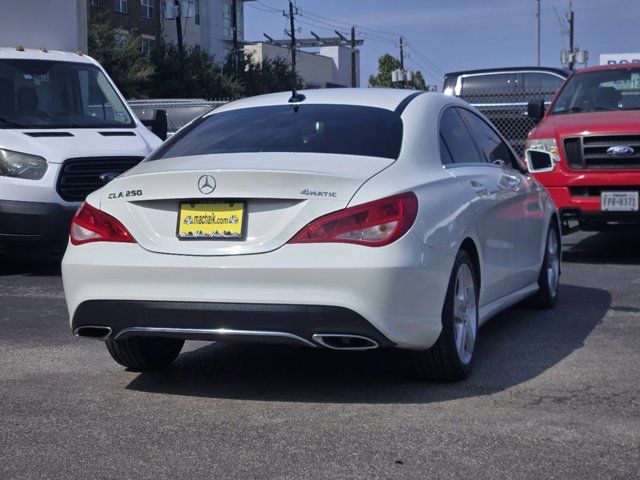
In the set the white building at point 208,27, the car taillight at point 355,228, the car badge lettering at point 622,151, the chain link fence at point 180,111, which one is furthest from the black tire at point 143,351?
the white building at point 208,27

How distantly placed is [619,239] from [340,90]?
820 centimetres

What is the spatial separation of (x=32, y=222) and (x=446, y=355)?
5.81m

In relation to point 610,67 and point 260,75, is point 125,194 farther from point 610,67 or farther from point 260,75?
point 260,75

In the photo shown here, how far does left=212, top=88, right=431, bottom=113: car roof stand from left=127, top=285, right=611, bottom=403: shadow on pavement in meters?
1.42

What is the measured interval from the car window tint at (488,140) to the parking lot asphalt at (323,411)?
113cm

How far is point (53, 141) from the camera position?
1086 cm

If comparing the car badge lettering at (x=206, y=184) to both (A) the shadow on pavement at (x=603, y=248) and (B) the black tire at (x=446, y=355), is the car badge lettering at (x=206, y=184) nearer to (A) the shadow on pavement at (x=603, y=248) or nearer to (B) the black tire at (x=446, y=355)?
(B) the black tire at (x=446, y=355)

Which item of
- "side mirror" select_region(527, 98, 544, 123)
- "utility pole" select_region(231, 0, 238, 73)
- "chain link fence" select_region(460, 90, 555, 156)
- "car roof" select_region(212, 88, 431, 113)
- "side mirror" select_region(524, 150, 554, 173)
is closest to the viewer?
"car roof" select_region(212, 88, 431, 113)

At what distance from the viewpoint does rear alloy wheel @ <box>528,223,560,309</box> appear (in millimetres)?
8234

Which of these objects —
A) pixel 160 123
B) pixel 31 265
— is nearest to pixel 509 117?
pixel 160 123

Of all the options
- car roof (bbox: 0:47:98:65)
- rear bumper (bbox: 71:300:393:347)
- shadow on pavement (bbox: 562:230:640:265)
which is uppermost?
car roof (bbox: 0:47:98:65)

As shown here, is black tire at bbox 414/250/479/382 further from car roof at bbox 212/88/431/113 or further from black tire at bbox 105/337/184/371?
black tire at bbox 105/337/184/371

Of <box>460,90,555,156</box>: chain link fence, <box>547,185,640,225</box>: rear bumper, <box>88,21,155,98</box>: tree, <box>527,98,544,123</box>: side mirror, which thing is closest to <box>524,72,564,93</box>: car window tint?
<box>460,90,555,156</box>: chain link fence

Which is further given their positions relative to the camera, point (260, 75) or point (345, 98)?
point (260, 75)
